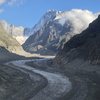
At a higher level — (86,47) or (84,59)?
(86,47)

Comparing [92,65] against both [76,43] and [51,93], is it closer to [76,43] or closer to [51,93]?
[76,43]

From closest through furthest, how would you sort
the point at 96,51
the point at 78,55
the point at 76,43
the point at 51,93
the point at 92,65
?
the point at 51,93
the point at 92,65
the point at 96,51
the point at 78,55
the point at 76,43

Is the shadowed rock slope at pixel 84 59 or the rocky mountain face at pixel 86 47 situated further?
the rocky mountain face at pixel 86 47

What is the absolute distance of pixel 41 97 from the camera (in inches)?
2520

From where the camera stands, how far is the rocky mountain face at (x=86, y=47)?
13923 centimetres

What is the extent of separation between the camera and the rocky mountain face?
13923 centimetres

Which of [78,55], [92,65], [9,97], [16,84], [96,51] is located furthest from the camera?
[78,55]

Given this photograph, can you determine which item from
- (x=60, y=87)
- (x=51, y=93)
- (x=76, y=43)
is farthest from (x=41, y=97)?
(x=76, y=43)

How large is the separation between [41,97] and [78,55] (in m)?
90.8

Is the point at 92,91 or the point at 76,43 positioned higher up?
the point at 76,43

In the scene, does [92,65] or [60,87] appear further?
[92,65]

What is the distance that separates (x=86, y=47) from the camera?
156125 millimetres

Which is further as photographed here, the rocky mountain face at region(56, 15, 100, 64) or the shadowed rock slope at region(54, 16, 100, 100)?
the rocky mountain face at region(56, 15, 100, 64)

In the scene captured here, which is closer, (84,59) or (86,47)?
(84,59)
